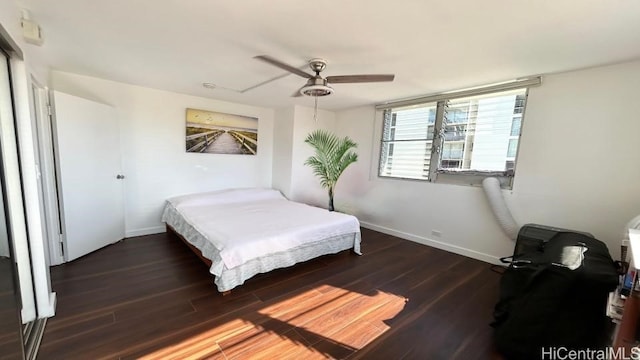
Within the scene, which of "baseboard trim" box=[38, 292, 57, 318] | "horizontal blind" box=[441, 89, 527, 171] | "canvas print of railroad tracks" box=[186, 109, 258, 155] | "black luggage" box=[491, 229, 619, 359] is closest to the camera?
"black luggage" box=[491, 229, 619, 359]

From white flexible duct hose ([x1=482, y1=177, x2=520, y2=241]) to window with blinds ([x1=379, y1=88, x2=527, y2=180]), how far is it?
0.23 m

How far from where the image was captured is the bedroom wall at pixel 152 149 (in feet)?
10.9

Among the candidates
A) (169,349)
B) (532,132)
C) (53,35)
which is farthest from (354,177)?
(53,35)

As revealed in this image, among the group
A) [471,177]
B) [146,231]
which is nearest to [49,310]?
[146,231]

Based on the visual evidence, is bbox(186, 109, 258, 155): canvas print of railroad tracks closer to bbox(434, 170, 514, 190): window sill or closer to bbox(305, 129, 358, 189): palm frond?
bbox(305, 129, 358, 189): palm frond

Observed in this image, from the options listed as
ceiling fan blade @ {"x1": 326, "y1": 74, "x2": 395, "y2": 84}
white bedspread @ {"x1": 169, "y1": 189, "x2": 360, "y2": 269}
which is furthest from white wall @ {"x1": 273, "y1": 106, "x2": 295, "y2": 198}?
ceiling fan blade @ {"x1": 326, "y1": 74, "x2": 395, "y2": 84}

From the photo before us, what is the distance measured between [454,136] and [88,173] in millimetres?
4742

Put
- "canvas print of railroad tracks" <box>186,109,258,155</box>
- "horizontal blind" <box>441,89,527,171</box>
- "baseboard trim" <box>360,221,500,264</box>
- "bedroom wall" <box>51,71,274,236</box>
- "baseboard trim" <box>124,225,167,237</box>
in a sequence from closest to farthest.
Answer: "horizontal blind" <box>441,89,527,171</box> < "baseboard trim" <box>360,221,500,264</box> < "bedroom wall" <box>51,71,274,236</box> < "baseboard trim" <box>124,225,167,237</box> < "canvas print of railroad tracks" <box>186,109,258,155</box>

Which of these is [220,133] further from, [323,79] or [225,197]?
[323,79]

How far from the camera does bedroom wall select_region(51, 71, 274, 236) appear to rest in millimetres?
3326

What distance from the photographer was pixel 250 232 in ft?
8.21

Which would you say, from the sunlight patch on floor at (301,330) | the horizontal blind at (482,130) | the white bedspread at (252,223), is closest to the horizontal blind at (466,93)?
the horizontal blind at (482,130)

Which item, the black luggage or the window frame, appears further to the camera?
the window frame

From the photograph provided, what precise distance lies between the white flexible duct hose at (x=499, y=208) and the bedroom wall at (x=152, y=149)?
402cm
